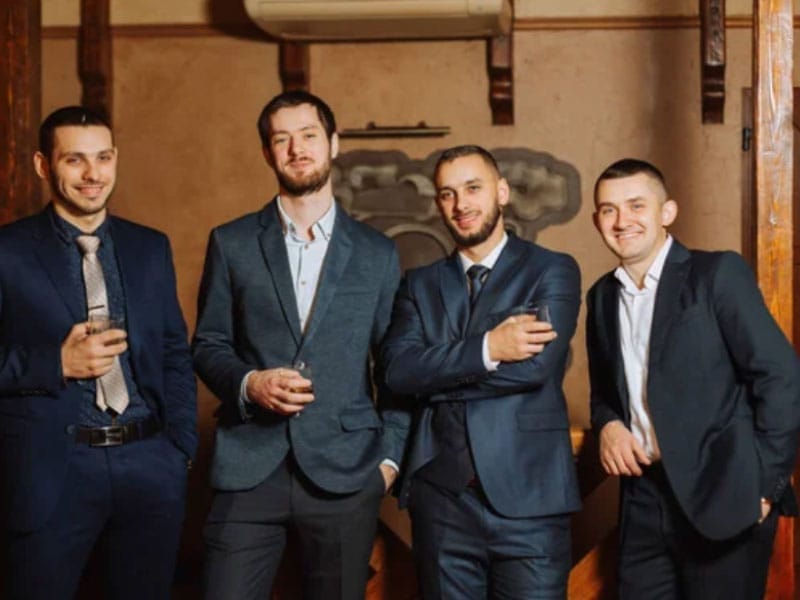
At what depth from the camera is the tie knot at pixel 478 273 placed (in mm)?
3055

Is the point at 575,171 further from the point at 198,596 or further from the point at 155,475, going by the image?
the point at 155,475

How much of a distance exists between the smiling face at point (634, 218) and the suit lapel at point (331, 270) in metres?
0.66

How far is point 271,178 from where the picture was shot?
6.22 meters

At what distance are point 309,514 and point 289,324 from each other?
0.47 meters

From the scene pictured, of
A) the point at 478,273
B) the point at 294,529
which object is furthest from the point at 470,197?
the point at 294,529

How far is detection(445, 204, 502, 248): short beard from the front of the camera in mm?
3010

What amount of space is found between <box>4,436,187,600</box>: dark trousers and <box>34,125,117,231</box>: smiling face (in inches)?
24.0

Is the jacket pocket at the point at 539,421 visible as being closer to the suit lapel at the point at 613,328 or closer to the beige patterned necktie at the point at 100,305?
the suit lapel at the point at 613,328

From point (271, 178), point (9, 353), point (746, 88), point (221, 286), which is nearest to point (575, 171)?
point (746, 88)

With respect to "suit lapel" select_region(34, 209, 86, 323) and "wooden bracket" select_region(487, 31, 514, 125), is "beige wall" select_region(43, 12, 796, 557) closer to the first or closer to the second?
"wooden bracket" select_region(487, 31, 514, 125)

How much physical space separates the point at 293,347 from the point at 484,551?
691mm

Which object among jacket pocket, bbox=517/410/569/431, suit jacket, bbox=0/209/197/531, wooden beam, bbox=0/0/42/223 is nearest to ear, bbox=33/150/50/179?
suit jacket, bbox=0/209/197/531

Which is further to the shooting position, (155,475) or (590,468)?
(590,468)

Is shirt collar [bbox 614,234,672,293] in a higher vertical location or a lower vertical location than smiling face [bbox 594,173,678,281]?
lower
